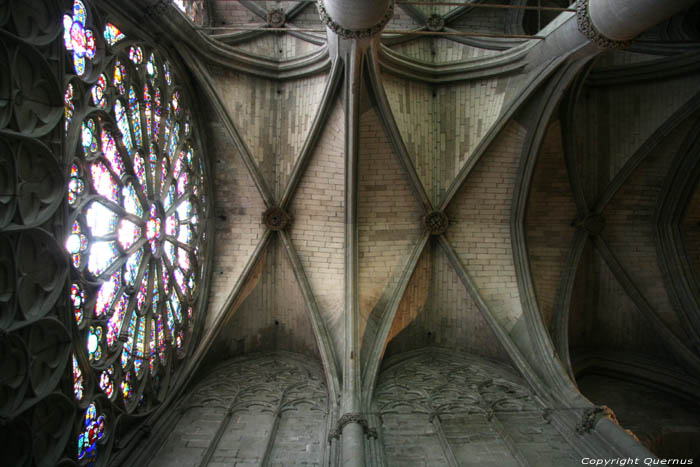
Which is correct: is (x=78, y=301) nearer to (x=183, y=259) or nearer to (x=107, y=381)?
(x=107, y=381)

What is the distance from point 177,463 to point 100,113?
551 centimetres

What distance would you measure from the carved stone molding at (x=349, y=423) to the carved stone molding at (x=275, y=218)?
497 centimetres

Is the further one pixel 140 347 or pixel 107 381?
pixel 140 347

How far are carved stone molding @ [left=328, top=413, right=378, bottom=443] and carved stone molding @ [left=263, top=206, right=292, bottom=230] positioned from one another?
16.3 ft

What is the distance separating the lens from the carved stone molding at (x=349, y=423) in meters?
8.62

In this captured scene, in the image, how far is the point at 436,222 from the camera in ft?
40.7

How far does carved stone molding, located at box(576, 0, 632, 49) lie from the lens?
8.12 metres

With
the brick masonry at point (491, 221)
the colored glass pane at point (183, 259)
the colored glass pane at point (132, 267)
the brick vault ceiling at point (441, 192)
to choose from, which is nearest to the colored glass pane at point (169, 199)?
the colored glass pane at point (183, 259)

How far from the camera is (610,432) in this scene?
27.4 ft

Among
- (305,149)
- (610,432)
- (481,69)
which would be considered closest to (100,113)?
(305,149)

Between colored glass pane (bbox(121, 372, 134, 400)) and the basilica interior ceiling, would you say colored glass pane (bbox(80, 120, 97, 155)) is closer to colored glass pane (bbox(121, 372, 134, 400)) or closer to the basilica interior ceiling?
the basilica interior ceiling

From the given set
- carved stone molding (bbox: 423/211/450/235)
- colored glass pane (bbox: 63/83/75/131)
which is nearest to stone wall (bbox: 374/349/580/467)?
carved stone molding (bbox: 423/211/450/235)

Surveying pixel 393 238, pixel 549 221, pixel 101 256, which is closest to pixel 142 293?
pixel 101 256

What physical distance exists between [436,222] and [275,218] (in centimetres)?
376
